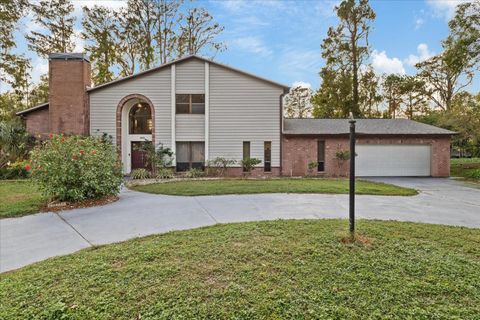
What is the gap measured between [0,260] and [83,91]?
517 inches

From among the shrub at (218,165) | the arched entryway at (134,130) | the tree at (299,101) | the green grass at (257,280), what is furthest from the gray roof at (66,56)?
the tree at (299,101)

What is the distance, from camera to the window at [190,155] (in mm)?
15109

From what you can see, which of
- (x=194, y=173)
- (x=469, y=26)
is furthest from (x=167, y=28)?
(x=469, y=26)

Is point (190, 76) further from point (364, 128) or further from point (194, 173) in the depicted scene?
point (364, 128)

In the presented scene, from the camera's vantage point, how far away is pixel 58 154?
734 cm

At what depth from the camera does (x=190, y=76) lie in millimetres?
14820

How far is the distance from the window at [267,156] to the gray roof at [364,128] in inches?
49.0

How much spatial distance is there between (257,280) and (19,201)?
8.13 meters

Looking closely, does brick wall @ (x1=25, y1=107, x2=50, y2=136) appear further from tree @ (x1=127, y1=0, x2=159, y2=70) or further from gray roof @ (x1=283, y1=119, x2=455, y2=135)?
gray roof @ (x1=283, y1=119, x2=455, y2=135)

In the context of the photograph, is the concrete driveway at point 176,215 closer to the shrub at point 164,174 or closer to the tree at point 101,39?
the shrub at point 164,174

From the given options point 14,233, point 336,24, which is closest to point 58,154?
point 14,233

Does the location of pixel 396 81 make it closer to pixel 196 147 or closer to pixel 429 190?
pixel 429 190

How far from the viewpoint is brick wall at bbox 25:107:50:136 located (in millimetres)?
14891

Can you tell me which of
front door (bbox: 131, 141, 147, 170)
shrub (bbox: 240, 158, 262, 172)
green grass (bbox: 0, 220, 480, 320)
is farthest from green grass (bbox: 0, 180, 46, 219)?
shrub (bbox: 240, 158, 262, 172)
